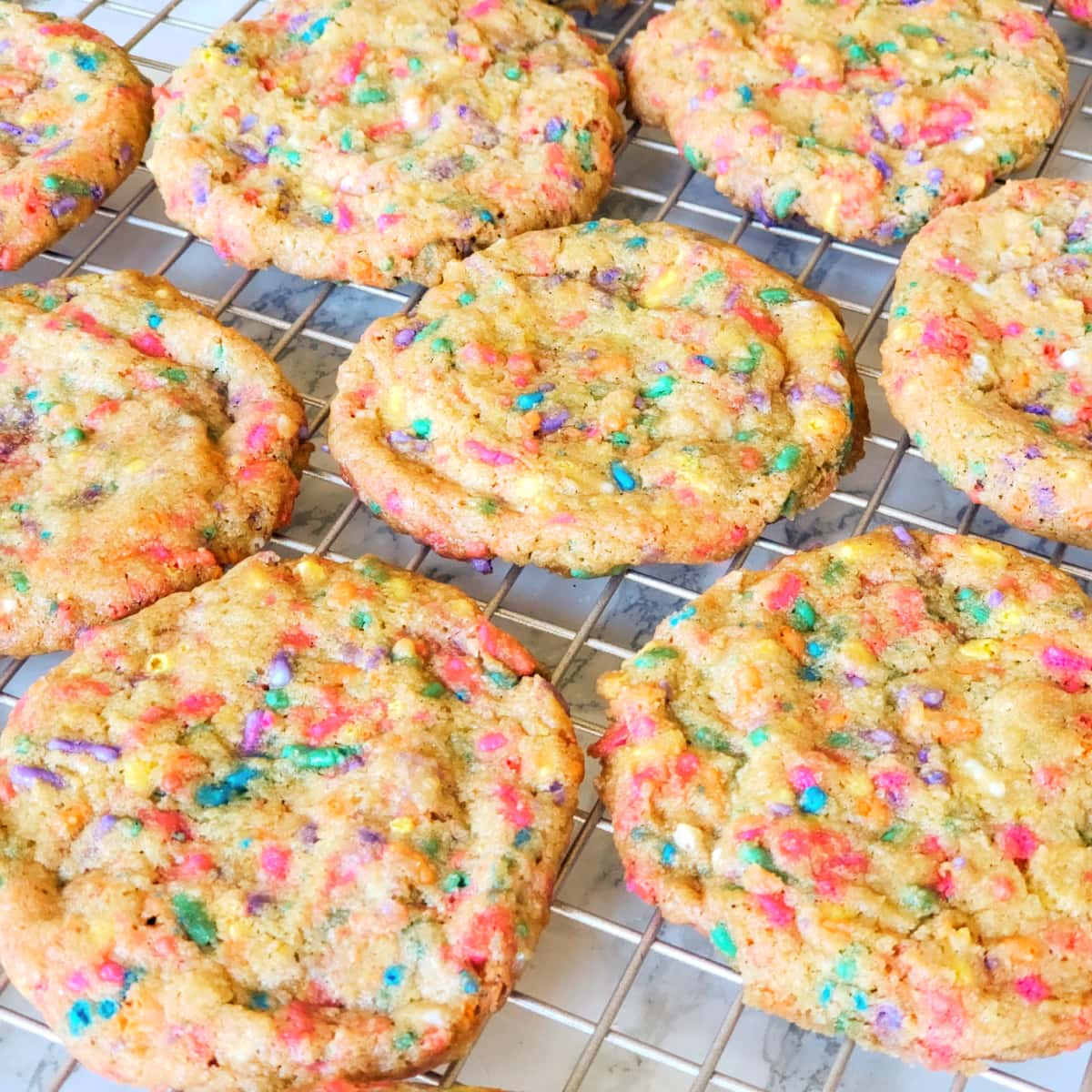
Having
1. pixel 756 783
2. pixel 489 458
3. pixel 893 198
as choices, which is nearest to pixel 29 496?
pixel 489 458

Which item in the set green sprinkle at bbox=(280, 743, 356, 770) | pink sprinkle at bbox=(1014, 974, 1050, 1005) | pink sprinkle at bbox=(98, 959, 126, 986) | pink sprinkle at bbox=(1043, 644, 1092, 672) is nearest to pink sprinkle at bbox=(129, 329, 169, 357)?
green sprinkle at bbox=(280, 743, 356, 770)

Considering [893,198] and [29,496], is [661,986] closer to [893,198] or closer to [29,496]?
[29,496]

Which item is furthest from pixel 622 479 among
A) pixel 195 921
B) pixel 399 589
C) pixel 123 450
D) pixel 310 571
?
pixel 195 921

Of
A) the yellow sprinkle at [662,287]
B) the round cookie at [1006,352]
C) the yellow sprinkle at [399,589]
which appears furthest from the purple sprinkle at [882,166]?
the yellow sprinkle at [399,589]

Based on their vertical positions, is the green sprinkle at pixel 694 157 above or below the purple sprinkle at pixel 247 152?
below

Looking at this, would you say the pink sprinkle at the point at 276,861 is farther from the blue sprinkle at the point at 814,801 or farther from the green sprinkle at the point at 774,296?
the green sprinkle at the point at 774,296

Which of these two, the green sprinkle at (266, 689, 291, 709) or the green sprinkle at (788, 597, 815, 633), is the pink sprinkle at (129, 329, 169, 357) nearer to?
the green sprinkle at (266, 689, 291, 709)

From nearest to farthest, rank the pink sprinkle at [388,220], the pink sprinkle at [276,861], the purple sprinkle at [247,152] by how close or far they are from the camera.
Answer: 1. the pink sprinkle at [276,861]
2. the pink sprinkle at [388,220]
3. the purple sprinkle at [247,152]

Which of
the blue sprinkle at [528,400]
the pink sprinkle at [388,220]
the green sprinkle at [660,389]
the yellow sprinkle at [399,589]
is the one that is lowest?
the yellow sprinkle at [399,589]

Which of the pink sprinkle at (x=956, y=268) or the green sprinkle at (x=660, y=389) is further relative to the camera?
the pink sprinkle at (x=956, y=268)
